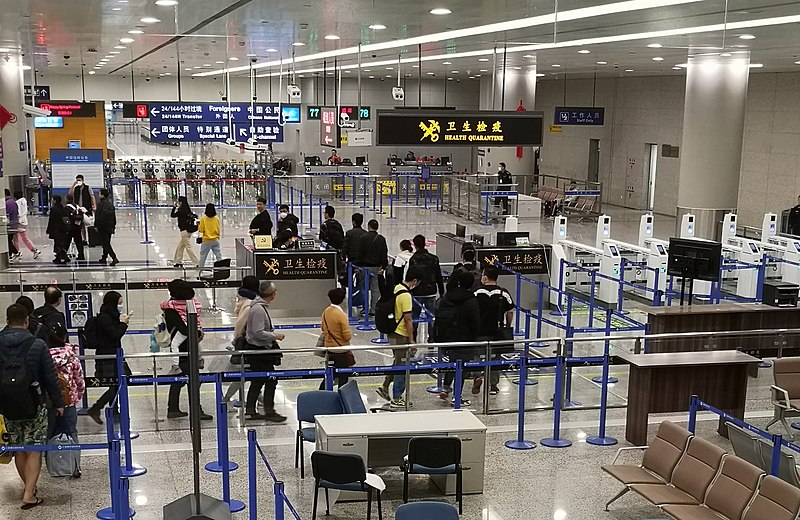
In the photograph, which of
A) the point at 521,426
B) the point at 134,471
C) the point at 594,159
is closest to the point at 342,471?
the point at 134,471

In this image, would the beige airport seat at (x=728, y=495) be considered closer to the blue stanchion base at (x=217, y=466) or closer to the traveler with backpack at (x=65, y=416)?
the blue stanchion base at (x=217, y=466)

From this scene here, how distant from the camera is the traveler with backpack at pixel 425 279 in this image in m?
12.4

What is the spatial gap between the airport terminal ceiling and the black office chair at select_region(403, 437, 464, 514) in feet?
17.4

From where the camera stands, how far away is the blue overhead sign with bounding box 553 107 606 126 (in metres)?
29.1

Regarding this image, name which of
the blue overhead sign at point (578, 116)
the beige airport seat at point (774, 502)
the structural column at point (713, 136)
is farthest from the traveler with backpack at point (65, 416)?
the blue overhead sign at point (578, 116)

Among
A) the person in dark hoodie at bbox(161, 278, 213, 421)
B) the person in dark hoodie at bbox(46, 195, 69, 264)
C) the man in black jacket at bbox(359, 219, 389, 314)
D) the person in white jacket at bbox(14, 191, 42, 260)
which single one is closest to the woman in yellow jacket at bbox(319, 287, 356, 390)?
the person in dark hoodie at bbox(161, 278, 213, 421)

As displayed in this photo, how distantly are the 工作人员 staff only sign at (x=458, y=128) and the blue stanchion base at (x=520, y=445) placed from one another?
5.32 m

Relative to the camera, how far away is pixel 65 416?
306 inches

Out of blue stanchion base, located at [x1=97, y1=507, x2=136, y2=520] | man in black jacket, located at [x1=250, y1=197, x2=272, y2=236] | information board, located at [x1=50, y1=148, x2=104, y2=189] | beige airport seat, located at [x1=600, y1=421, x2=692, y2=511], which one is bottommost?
blue stanchion base, located at [x1=97, y1=507, x2=136, y2=520]

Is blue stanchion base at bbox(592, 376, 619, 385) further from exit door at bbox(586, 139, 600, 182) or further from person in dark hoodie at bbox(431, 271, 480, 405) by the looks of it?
exit door at bbox(586, 139, 600, 182)

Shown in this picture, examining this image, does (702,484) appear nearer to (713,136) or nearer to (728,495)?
(728,495)

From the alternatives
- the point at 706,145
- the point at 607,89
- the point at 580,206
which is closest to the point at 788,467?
the point at 706,145

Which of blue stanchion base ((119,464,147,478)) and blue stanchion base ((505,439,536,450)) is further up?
blue stanchion base ((119,464,147,478))

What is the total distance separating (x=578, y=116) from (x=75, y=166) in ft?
51.3
